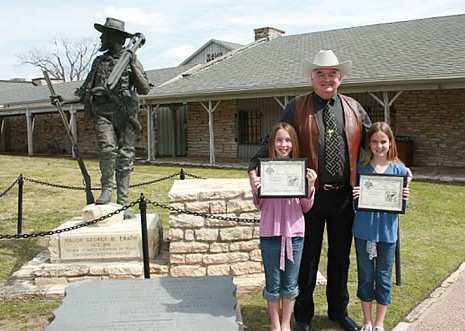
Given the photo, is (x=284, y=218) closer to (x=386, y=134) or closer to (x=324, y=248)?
(x=386, y=134)

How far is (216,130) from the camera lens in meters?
20.6

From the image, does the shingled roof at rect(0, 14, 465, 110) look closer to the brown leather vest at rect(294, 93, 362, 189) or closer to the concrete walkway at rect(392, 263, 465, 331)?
the concrete walkway at rect(392, 263, 465, 331)

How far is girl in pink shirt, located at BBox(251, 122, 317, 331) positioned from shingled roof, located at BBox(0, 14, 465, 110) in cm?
1006

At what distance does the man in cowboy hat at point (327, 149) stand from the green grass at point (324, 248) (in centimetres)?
76

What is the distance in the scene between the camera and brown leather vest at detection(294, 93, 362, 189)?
148 inches

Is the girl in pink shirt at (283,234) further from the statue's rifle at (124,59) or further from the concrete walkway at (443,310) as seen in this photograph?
the statue's rifle at (124,59)

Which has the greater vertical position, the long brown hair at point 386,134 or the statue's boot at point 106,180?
the long brown hair at point 386,134

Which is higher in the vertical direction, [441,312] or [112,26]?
[112,26]

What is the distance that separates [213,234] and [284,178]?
2036mm

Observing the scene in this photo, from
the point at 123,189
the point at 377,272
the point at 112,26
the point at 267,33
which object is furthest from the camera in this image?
the point at 267,33

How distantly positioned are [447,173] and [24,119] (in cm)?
2429

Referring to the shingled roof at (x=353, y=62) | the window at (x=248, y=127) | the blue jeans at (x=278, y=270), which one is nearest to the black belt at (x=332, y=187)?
the blue jeans at (x=278, y=270)

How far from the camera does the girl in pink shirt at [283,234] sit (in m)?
3.59

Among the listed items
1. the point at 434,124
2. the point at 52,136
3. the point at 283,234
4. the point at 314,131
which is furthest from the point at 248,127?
the point at 283,234
